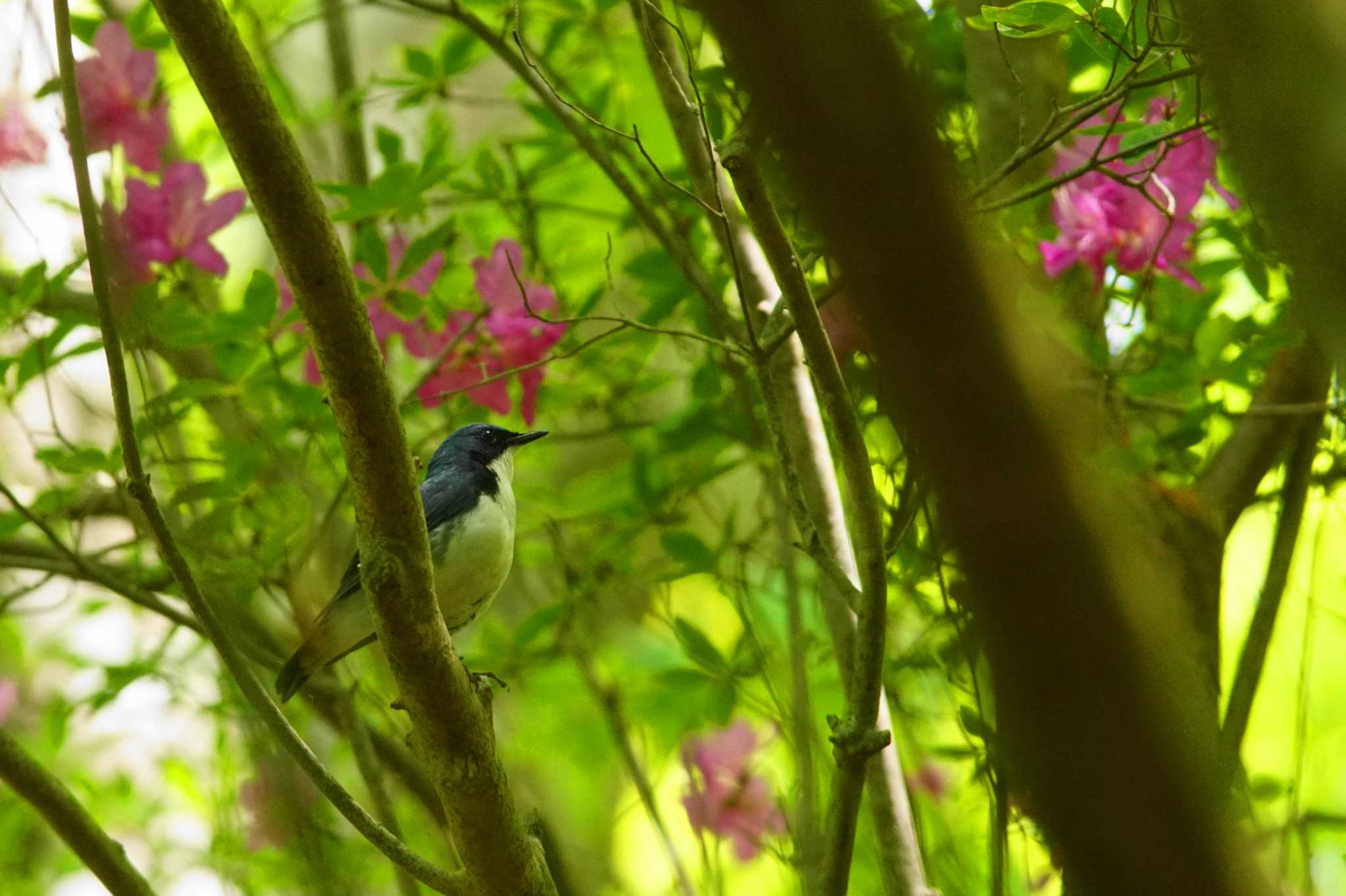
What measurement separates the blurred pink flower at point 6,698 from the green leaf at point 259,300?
2.38m

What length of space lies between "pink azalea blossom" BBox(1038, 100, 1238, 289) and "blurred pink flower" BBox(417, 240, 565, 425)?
1.27 m

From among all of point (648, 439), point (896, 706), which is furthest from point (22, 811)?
point (896, 706)

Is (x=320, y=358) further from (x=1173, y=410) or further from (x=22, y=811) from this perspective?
(x=22, y=811)

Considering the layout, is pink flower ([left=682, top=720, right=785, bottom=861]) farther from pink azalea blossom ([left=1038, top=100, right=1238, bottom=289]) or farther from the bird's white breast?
pink azalea blossom ([left=1038, top=100, right=1238, bottom=289])

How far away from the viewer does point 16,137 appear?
3.49 metres

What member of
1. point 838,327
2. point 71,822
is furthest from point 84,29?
point 838,327

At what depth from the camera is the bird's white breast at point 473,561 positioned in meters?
3.51

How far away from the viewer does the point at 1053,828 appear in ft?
2.67

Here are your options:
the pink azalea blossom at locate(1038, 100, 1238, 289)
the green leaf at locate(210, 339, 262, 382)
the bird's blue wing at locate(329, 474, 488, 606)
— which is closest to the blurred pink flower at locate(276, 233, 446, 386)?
the green leaf at locate(210, 339, 262, 382)

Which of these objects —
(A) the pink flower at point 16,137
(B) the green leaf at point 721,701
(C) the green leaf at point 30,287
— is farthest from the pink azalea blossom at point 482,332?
(B) the green leaf at point 721,701

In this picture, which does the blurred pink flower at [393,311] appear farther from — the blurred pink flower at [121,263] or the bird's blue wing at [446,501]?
the bird's blue wing at [446,501]

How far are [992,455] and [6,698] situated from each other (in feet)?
16.0

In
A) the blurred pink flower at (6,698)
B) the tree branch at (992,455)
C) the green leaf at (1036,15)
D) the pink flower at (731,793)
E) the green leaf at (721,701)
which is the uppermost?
the green leaf at (1036,15)

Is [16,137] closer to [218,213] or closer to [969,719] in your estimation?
[218,213]
